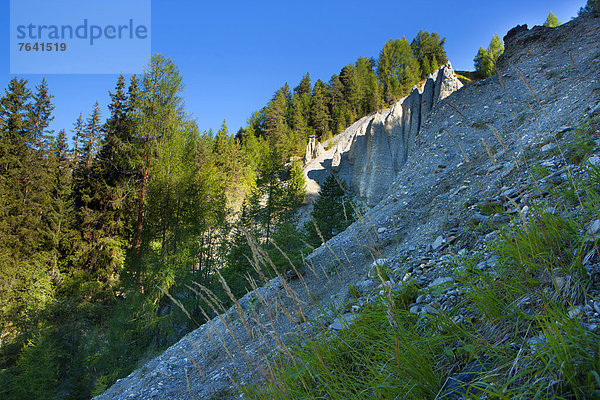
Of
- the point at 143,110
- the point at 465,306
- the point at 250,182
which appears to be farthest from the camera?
the point at 250,182

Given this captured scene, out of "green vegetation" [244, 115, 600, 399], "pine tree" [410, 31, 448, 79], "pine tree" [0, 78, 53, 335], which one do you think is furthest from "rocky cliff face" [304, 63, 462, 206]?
"pine tree" [410, 31, 448, 79]

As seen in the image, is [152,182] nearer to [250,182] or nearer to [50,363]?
[50,363]

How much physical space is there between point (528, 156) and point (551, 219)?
3941 millimetres

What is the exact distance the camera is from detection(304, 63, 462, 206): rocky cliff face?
3497cm

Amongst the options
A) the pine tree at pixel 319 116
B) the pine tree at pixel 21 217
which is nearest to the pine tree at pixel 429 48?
the pine tree at pixel 319 116

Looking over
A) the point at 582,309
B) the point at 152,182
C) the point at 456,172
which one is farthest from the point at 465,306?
the point at 152,182

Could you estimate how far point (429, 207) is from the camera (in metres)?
8.06

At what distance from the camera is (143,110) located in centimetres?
2128

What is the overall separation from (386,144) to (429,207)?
34524mm

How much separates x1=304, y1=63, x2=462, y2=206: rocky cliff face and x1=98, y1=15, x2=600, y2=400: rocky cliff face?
22013mm

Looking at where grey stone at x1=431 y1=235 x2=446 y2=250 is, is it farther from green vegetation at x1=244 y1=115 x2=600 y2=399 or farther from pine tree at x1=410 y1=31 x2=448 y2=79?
pine tree at x1=410 y1=31 x2=448 y2=79

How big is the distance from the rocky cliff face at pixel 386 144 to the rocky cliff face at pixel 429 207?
22013mm

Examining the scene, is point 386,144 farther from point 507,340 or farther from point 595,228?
point 507,340

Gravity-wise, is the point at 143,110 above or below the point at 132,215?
above
